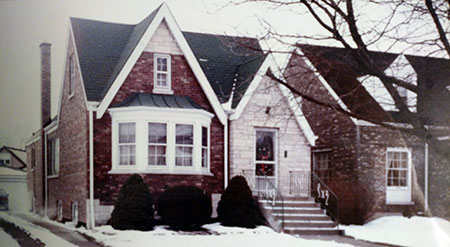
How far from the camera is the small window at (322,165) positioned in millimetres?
3936

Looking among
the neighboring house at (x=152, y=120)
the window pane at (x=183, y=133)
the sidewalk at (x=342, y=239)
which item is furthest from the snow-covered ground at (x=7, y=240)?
the sidewalk at (x=342, y=239)

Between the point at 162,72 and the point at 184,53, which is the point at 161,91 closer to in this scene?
the point at 162,72

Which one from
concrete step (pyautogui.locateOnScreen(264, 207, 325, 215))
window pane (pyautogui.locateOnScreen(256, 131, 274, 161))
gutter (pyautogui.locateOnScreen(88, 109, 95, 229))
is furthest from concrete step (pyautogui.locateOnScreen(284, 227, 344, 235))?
gutter (pyautogui.locateOnScreen(88, 109, 95, 229))

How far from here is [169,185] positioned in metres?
3.63

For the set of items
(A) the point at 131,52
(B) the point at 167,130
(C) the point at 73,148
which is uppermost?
(A) the point at 131,52

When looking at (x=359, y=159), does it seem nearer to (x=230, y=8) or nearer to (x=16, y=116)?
(x=230, y=8)

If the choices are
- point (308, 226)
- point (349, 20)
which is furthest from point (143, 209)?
point (349, 20)

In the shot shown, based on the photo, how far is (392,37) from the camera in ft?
14.6

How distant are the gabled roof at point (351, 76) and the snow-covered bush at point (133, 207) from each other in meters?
1.45

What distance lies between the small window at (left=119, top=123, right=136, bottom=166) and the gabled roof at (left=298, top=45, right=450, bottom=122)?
52.1 inches

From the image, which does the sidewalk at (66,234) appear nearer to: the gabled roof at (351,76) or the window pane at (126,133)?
the window pane at (126,133)

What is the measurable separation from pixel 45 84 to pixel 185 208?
1126mm

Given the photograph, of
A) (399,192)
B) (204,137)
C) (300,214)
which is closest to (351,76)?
(399,192)

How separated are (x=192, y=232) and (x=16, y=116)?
1.28 m
